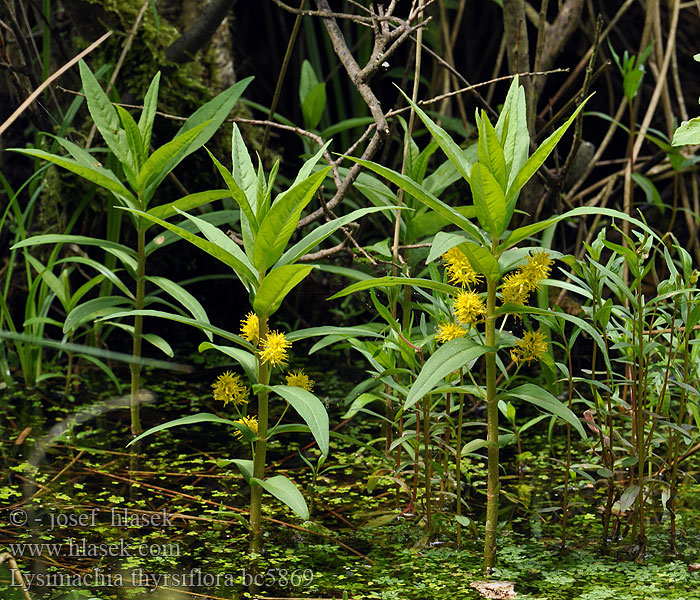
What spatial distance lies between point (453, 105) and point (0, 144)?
1.65 metres

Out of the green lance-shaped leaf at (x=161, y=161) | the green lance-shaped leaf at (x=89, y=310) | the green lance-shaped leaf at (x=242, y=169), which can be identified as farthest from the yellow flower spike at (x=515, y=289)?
the green lance-shaped leaf at (x=89, y=310)

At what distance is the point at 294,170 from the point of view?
123 inches

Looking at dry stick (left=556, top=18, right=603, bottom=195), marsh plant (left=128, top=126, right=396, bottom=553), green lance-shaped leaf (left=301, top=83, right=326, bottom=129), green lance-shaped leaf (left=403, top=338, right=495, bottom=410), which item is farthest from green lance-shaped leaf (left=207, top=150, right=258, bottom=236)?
green lance-shaped leaf (left=301, top=83, right=326, bottom=129)

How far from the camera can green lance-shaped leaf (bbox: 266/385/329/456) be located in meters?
1.18

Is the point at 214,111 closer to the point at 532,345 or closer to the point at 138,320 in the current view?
the point at 138,320

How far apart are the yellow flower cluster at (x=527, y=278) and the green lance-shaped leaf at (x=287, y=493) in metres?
0.46

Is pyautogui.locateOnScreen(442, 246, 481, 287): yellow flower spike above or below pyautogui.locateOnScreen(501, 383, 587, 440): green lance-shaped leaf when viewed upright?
above

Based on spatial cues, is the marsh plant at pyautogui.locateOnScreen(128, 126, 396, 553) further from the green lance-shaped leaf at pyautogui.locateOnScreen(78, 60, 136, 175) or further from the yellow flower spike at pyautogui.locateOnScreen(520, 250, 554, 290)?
the green lance-shaped leaf at pyautogui.locateOnScreen(78, 60, 136, 175)

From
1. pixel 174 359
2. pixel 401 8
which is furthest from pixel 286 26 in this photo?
pixel 174 359

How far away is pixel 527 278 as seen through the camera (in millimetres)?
1250

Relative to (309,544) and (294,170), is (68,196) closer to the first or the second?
(294,170)

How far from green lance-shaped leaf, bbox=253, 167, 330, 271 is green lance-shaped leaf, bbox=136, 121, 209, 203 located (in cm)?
47

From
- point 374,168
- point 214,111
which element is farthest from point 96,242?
point 374,168

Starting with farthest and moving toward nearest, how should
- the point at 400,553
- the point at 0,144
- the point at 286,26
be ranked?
1. the point at 286,26
2. the point at 0,144
3. the point at 400,553
